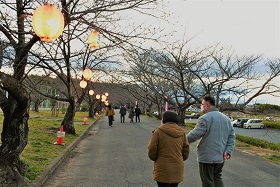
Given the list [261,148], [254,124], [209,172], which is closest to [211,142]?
[209,172]

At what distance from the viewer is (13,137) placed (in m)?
5.95

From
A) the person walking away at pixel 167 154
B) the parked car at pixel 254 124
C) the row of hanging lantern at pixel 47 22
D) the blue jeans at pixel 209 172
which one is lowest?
the parked car at pixel 254 124

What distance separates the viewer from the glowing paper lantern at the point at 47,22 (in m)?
4.71

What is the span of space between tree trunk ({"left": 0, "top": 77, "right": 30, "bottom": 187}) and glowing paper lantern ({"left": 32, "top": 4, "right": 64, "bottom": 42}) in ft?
4.21

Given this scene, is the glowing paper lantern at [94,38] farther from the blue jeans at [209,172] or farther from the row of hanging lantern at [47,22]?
the blue jeans at [209,172]

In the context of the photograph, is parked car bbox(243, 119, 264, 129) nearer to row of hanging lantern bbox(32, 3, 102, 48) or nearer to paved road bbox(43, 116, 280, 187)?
paved road bbox(43, 116, 280, 187)

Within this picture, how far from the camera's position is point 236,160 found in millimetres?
9609

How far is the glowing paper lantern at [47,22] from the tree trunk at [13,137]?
1282 millimetres

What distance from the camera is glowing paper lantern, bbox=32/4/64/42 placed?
4.71m

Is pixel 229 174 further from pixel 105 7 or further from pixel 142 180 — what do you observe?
pixel 105 7

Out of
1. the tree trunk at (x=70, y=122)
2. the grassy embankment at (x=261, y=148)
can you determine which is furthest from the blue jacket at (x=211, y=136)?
the tree trunk at (x=70, y=122)

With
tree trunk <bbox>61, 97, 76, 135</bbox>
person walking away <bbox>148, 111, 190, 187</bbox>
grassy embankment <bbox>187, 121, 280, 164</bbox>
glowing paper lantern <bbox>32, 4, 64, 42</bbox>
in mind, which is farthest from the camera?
tree trunk <bbox>61, 97, 76, 135</bbox>

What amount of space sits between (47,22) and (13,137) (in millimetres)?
2562

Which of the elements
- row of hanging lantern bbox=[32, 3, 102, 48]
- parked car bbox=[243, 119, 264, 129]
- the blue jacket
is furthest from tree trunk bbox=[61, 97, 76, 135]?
parked car bbox=[243, 119, 264, 129]
